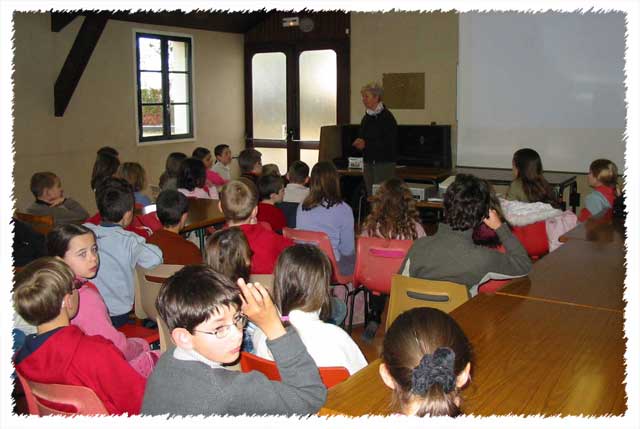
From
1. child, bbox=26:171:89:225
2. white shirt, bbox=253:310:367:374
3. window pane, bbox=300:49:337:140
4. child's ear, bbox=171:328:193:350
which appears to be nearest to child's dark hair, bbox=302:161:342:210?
child, bbox=26:171:89:225

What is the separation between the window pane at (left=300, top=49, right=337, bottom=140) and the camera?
897 cm

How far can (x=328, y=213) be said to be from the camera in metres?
4.10

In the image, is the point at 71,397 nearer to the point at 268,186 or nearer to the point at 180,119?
the point at 268,186

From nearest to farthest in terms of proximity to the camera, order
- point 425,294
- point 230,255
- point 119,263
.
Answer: point 230,255
point 425,294
point 119,263

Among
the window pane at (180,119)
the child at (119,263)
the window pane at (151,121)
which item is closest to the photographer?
the child at (119,263)

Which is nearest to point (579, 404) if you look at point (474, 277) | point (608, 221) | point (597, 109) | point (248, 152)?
point (474, 277)

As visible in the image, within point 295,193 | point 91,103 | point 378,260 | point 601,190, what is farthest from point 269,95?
point 378,260

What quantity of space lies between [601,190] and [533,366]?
9.38 ft

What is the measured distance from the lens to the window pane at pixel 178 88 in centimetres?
845

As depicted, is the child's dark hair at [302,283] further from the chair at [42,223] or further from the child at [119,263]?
the chair at [42,223]

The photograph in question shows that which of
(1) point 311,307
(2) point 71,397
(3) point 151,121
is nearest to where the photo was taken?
(2) point 71,397

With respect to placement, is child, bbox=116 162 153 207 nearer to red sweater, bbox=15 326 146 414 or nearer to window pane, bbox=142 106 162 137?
red sweater, bbox=15 326 146 414

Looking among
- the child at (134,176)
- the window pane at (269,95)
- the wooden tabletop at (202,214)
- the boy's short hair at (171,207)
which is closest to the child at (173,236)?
the boy's short hair at (171,207)

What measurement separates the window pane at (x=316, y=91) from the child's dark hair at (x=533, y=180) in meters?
4.76
